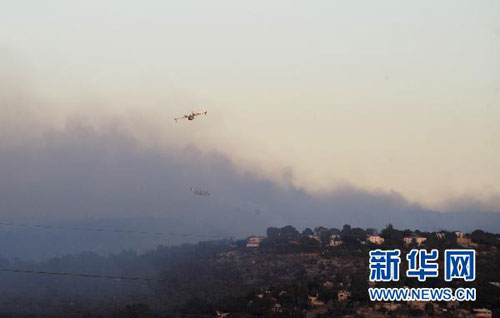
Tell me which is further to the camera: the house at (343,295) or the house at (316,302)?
the house at (343,295)

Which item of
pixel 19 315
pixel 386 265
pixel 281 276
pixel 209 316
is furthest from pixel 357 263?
pixel 19 315

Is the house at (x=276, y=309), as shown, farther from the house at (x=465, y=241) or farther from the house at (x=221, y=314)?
the house at (x=465, y=241)

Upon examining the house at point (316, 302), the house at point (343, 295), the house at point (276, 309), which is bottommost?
the house at point (276, 309)

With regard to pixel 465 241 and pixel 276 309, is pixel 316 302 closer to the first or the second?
pixel 276 309

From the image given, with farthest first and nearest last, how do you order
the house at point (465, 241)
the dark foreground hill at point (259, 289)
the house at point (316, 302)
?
the house at point (465, 241) < the house at point (316, 302) < the dark foreground hill at point (259, 289)

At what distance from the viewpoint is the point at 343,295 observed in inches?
5842

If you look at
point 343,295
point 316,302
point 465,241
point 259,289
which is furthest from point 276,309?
point 465,241

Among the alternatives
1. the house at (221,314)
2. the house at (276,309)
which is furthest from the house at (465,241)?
the house at (221,314)

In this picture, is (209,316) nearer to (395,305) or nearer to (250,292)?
(250,292)

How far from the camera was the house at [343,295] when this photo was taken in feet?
480

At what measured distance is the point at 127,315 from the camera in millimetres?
151000

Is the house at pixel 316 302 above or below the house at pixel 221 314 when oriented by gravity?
above

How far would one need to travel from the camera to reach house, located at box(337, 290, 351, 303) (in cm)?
14625

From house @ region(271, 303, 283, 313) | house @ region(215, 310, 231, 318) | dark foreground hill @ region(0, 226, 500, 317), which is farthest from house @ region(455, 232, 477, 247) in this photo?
house @ region(215, 310, 231, 318)
